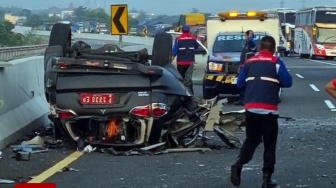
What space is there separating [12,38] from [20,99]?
31.1m

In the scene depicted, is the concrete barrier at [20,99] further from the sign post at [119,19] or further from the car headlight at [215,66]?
the car headlight at [215,66]

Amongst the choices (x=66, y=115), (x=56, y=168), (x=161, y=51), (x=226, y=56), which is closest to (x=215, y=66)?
(x=226, y=56)

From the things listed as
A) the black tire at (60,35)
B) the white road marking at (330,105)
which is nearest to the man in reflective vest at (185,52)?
the white road marking at (330,105)

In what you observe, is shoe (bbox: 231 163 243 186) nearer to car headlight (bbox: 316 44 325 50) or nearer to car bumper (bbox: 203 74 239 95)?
car bumper (bbox: 203 74 239 95)

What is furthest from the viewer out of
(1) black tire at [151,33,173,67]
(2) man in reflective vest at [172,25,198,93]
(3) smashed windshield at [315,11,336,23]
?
(3) smashed windshield at [315,11,336,23]

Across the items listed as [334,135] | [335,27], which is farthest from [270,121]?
[335,27]

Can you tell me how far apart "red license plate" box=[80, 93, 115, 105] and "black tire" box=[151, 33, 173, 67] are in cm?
184

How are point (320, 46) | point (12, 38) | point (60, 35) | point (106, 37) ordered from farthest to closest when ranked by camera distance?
1. point (106, 37)
2. point (320, 46)
3. point (12, 38)
4. point (60, 35)

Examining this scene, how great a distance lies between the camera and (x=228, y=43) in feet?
77.5

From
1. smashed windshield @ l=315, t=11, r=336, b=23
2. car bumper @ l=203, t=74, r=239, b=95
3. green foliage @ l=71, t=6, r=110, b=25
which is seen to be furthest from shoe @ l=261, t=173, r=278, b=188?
green foliage @ l=71, t=6, r=110, b=25

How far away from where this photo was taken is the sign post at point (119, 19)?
2153 centimetres

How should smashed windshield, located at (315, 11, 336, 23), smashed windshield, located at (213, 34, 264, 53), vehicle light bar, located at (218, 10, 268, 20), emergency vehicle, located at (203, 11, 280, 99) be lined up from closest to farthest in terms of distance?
emergency vehicle, located at (203, 11, 280, 99) → smashed windshield, located at (213, 34, 264, 53) → vehicle light bar, located at (218, 10, 268, 20) → smashed windshield, located at (315, 11, 336, 23)

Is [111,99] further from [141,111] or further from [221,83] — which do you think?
[221,83]

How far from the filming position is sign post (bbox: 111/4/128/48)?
70.6 feet
